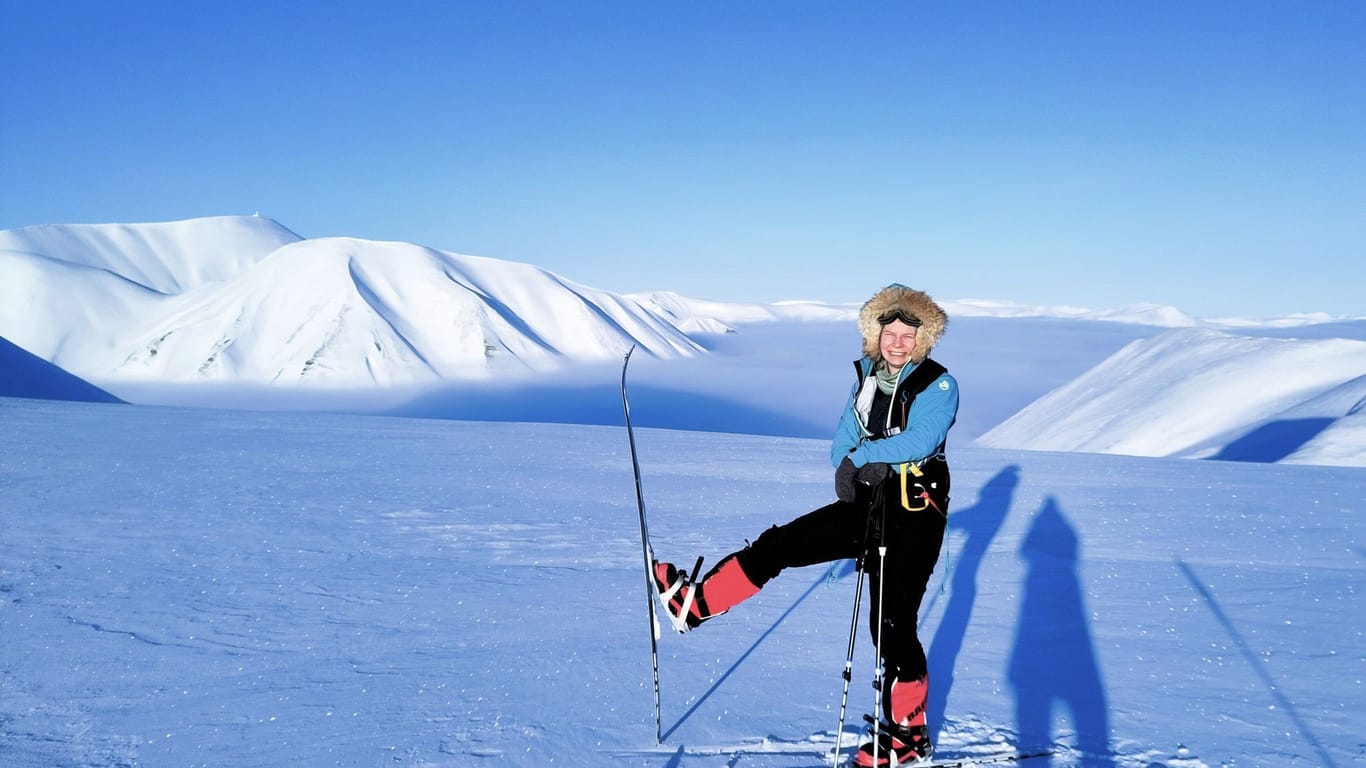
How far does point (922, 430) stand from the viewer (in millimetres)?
2938

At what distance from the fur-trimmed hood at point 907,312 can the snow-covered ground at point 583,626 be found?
3.68 feet

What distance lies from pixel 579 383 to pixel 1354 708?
111 m

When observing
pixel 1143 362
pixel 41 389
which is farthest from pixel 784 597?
pixel 41 389

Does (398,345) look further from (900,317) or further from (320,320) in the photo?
(900,317)

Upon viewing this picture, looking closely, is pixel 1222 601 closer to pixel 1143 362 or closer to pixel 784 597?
pixel 784 597

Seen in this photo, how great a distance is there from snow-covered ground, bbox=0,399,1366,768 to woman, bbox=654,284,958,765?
408 mm

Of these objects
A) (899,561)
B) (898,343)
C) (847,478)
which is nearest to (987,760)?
(899,561)

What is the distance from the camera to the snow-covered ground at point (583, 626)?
3271mm

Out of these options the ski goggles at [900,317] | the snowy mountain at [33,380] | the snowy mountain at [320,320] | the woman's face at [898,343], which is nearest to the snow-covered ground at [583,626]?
the woman's face at [898,343]

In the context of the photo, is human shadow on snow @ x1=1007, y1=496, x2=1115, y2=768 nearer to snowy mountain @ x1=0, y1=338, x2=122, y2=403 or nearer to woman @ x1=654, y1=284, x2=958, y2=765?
woman @ x1=654, y1=284, x2=958, y2=765

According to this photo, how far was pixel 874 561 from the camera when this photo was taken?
10.4 feet

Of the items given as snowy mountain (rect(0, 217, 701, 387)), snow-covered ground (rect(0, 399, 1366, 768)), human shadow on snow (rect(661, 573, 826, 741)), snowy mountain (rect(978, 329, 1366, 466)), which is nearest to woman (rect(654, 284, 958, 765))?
snow-covered ground (rect(0, 399, 1366, 768))

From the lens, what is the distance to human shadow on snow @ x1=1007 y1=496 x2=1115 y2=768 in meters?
3.36

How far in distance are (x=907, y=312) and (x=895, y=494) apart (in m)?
0.75
